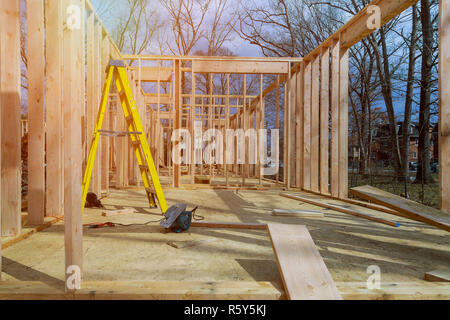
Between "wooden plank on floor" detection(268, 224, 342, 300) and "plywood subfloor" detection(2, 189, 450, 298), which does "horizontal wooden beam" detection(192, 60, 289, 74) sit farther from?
"wooden plank on floor" detection(268, 224, 342, 300)

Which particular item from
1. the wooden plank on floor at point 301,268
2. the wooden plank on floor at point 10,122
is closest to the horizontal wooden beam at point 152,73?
the wooden plank on floor at point 10,122

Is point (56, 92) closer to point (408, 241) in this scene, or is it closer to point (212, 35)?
point (408, 241)

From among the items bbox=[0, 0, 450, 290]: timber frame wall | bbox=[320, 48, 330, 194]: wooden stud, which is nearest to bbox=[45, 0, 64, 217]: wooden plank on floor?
bbox=[0, 0, 450, 290]: timber frame wall

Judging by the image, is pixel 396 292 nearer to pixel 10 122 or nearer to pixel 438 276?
pixel 438 276

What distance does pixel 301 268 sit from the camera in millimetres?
1787

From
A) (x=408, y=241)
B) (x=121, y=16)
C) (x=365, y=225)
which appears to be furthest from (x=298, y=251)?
(x=121, y=16)

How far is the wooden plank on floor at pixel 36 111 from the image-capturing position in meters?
3.17

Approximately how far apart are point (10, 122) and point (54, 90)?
2.72 feet

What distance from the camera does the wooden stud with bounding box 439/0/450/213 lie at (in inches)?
114

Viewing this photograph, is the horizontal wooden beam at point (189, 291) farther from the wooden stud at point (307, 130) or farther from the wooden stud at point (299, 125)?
the wooden stud at point (299, 125)

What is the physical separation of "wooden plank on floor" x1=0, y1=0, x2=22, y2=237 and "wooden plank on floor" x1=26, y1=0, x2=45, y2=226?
1.21ft

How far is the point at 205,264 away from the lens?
212 cm

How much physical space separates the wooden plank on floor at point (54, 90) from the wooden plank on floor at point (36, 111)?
214mm
